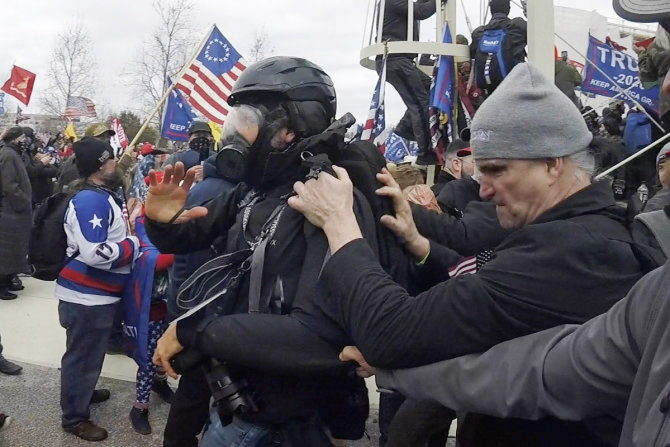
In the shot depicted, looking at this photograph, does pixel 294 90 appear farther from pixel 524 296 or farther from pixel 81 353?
pixel 81 353

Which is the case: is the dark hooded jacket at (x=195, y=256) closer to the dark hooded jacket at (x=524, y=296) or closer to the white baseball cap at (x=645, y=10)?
the dark hooded jacket at (x=524, y=296)

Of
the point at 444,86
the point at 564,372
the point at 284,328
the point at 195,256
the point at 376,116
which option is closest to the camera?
the point at 564,372

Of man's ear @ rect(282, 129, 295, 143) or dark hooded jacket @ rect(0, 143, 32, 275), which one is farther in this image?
dark hooded jacket @ rect(0, 143, 32, 275)

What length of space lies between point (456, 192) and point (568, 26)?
814 inches

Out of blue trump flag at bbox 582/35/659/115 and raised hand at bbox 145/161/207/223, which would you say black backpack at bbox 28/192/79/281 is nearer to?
raised hand at bbox 145/161/207/223

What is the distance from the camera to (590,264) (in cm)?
120

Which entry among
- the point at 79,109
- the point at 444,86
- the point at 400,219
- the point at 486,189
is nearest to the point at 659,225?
the point at 486,189

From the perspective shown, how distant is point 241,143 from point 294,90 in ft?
0.76

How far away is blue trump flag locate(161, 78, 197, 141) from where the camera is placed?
22.5 feet

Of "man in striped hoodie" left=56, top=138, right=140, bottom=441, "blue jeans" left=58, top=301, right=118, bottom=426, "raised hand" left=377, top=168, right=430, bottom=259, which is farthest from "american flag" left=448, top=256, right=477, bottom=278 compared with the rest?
"blue jeans" left=58, top=301, right=118, bottom=426

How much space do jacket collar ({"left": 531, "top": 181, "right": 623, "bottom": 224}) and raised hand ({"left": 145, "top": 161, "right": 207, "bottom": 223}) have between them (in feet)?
4.05

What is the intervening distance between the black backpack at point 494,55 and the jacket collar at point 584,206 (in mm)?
3942

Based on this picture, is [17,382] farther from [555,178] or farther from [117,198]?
[555,178]

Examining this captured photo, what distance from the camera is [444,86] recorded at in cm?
539
